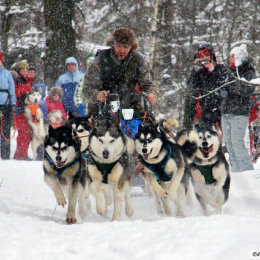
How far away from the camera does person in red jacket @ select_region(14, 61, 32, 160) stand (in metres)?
7.71

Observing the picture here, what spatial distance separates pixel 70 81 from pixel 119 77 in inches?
144

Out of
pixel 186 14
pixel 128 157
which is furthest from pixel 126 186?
pixel 186 14

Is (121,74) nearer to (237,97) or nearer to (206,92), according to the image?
(206,92)

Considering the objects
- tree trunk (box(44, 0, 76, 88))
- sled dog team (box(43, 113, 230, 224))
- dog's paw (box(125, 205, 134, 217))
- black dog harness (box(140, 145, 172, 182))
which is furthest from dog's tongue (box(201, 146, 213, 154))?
tree trunk (box(44, 0, 76, 88))

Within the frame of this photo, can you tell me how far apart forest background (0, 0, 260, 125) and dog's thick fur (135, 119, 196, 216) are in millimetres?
5640

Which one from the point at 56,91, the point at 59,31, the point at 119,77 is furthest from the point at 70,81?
the point at 119,77

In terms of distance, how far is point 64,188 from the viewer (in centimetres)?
405

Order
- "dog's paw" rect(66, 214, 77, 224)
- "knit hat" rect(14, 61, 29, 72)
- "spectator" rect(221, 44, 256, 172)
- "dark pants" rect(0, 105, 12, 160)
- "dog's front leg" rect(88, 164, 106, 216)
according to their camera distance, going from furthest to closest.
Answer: "knit hat" rect(14, 61, 29, 72)
"dark pants" rect(0, 105, 12, 160)
"spectator" rect(221, 44, 256, 172)
"dog's front leg" rect(88, 164, 106, 216)
"dog's paw" rect(66, 214, 77, 224)

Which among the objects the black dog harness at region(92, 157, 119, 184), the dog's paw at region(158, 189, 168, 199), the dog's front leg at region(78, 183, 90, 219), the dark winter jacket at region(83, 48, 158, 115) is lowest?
the dog's front leg at region(78, 183, 90, 219)

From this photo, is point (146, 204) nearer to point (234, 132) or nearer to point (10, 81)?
point (234, 132)

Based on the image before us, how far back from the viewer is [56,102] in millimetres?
8148

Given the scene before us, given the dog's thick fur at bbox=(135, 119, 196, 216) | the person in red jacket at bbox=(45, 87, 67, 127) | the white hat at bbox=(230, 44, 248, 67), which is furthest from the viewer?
the person in red jacket at bbox=(45, 87, 67, 127)

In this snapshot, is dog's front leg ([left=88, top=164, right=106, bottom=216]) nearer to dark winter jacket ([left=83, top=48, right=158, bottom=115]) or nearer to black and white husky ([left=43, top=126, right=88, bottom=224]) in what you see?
black and white husky ([left=43, top=126, right=88, bottom=224])

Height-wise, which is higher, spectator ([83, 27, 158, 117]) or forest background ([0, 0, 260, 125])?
forest background ([0, 0, 260, 125])
